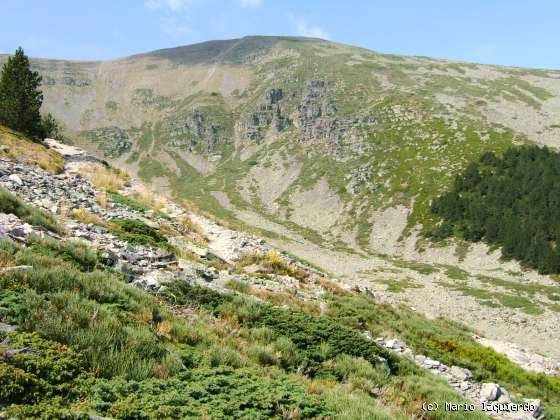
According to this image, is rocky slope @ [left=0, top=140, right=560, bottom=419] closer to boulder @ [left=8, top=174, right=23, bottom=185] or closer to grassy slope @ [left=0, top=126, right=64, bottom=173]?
boulder @ [left=8, top=174, right=23, bottom=185]

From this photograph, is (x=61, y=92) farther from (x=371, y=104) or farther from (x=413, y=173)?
(x=413, y=173)

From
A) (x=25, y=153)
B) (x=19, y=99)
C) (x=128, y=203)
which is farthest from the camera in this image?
(x=19, y=99)

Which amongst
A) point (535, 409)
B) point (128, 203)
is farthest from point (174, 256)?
point (535, 409)

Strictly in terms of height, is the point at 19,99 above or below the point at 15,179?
above

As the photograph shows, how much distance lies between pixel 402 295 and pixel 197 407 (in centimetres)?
3457

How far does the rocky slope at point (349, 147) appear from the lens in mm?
44656

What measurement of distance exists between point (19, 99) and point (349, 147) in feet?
268

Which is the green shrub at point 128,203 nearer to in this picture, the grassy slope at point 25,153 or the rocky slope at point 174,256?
the rocky slope at point 174,256

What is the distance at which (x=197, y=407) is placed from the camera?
5750mm

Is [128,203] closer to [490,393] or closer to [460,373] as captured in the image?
[460,373]

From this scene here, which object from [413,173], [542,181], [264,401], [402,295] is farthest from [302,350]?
Answer: [413,173]

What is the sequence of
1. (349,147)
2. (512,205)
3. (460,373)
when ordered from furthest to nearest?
(349,147), (512,205), (460,373)

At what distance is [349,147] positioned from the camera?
10750 centimetres

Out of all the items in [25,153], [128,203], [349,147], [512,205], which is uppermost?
[349,147]
